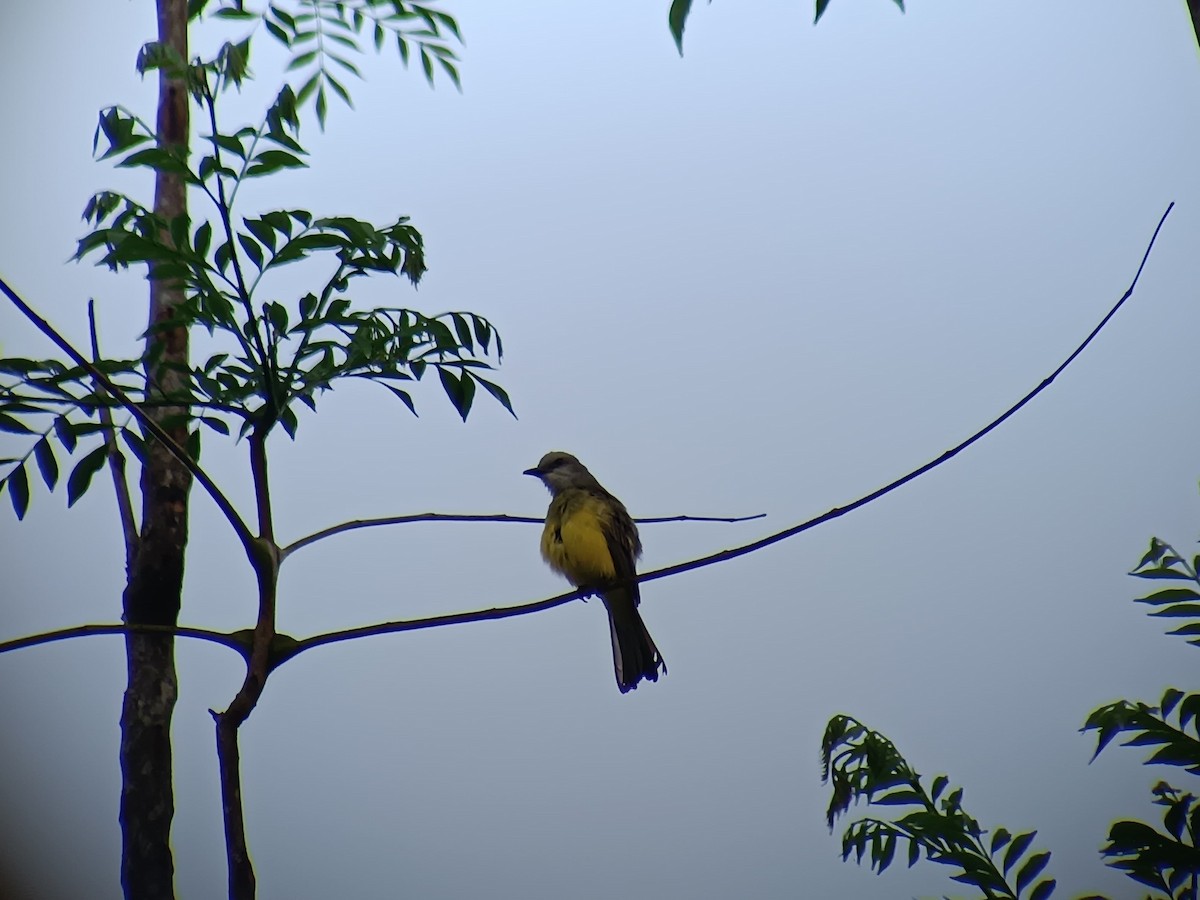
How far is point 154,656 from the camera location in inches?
78.5

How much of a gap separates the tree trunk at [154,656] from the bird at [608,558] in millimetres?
1017

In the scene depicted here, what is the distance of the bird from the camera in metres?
2.70

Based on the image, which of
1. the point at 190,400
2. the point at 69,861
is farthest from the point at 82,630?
the point at 69,861

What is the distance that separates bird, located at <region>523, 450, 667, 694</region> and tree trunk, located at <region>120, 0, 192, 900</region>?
1017 mm

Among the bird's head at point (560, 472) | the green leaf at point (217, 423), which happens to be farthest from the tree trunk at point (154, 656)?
the bird's head at point (560, 472)

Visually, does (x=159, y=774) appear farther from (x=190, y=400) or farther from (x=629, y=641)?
(x=629, y=641)

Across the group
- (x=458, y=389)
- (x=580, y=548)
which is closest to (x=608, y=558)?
(x=580, y=548)

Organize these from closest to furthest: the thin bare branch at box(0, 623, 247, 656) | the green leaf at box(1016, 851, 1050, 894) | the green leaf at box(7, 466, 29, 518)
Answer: the thin bare branch at box(0, 623, 247, 656) → the green leaf at box(7, 466, 29, 518) → the green leaf at box(1016, 851, 1050, 894)

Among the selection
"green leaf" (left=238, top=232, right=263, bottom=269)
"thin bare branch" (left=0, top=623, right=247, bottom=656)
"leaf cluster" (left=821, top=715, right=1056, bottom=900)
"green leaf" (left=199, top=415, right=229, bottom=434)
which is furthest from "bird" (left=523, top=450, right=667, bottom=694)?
"thin bare branch" (left=0, top=623, right=247, bottom=656)

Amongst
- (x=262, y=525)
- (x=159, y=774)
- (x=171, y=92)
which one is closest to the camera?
(x=262, y=525)

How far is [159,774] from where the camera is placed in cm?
189

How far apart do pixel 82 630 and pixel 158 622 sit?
71 centimetres

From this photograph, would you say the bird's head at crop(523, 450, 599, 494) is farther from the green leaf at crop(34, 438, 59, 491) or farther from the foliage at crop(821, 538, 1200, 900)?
the green leaf at crop(34, 438, 59, 491)

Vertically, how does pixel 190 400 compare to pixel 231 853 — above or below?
above
